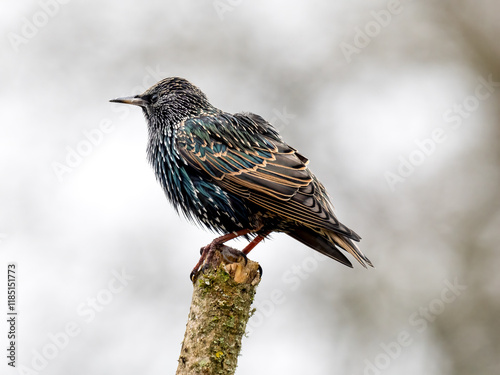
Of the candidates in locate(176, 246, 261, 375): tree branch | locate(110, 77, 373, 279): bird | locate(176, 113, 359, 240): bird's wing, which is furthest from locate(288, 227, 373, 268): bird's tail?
locate(176, 246, 261, 375): tree branch

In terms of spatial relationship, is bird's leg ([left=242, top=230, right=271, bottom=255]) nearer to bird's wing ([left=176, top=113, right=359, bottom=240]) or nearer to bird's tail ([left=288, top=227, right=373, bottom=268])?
bird's tail ([left=288, top=227, right=373, bottom=268])

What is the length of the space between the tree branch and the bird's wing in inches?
30.7

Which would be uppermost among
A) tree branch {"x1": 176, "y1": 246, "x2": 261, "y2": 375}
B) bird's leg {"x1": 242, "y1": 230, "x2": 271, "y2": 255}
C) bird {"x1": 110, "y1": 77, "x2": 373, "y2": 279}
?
bird {"x1": 110, "y1": 77, "x2": 373, "y2": 279}

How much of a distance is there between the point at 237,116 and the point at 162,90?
0.80 m

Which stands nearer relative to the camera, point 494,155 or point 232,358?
point 232,358

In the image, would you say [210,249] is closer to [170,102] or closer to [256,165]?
[256,165]

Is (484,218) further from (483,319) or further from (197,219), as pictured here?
(197,219)

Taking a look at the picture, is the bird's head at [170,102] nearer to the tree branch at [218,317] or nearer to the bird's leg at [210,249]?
the bird's leg at [210,249]

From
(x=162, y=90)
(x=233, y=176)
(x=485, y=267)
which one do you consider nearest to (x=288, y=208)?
(x=233, y=176)

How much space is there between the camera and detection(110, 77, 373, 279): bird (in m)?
5.28

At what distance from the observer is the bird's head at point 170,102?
611 centimetres

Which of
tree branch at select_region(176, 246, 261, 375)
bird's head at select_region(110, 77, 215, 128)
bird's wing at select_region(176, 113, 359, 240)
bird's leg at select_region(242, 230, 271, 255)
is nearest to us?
tree branch at select_region(176, 246, 261, 375)

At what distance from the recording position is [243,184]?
5.39 m

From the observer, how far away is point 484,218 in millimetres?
10000
